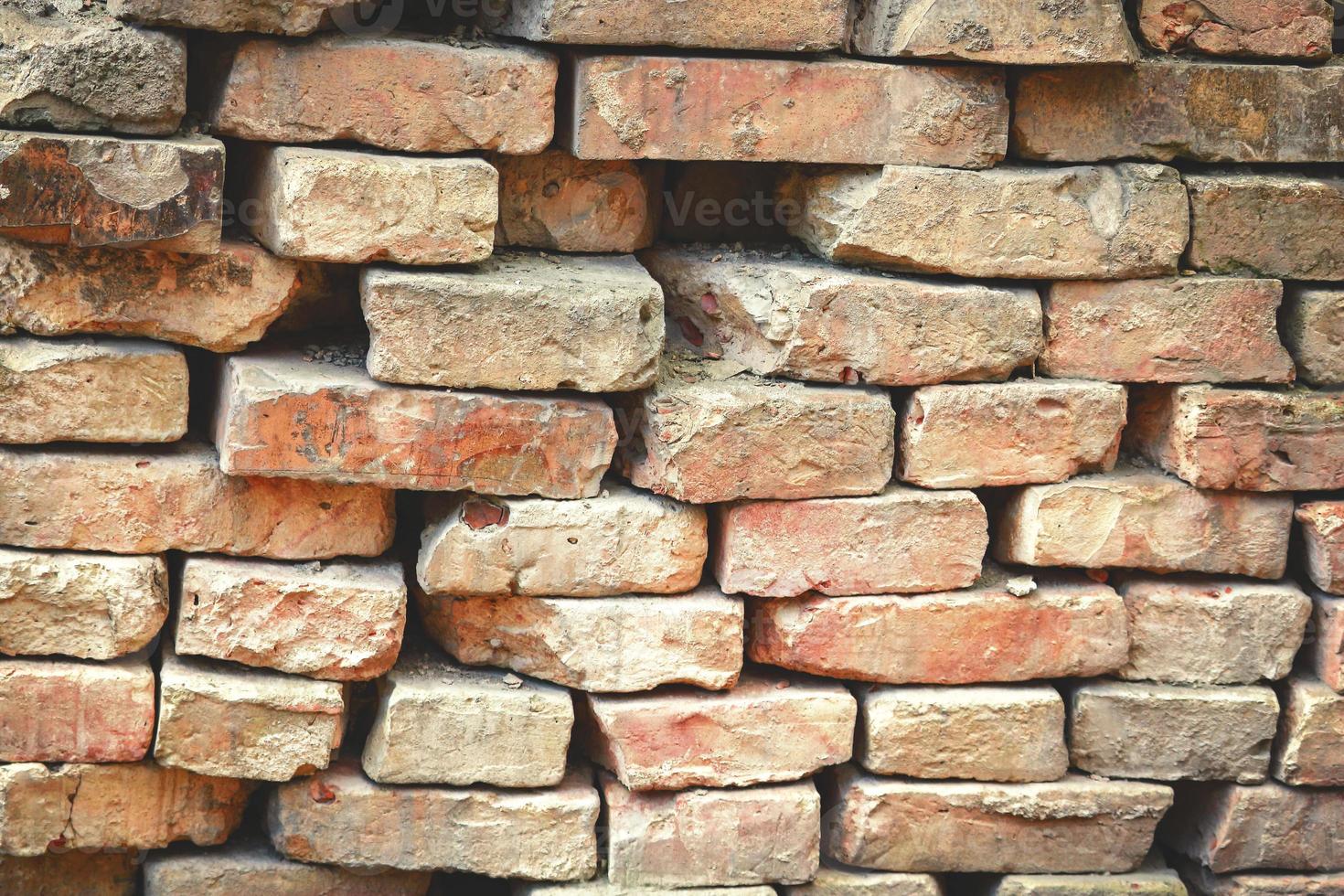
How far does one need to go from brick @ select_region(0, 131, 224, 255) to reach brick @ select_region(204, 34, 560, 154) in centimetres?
12

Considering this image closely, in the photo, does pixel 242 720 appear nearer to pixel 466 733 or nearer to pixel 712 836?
pixel 466 733

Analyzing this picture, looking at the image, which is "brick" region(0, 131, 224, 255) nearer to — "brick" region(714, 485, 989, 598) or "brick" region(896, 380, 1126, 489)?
"brick" region(714, 485, 989, 598)

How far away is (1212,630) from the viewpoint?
3057 millimetres

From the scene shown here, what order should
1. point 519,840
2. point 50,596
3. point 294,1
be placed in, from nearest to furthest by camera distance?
point 294,1 < point 50,596 < point 519,840

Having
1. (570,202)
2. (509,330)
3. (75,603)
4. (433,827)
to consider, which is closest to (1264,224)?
(570,202)

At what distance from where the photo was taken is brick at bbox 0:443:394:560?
8.87 ft

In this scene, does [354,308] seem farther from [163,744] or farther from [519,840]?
[519,840]

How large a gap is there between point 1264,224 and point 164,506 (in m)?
2.10

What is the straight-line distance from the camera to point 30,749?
275cm

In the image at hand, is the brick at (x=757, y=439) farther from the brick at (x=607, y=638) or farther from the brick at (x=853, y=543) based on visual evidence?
the brick at (x=607, y=638)

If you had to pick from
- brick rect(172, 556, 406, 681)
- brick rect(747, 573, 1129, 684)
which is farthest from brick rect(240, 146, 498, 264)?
brick rect(747, 573, 1129, 684)

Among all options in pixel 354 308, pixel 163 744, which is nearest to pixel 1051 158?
pixel 354 308

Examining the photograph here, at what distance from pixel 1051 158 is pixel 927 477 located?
64 cm

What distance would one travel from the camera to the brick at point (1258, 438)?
295 cm
